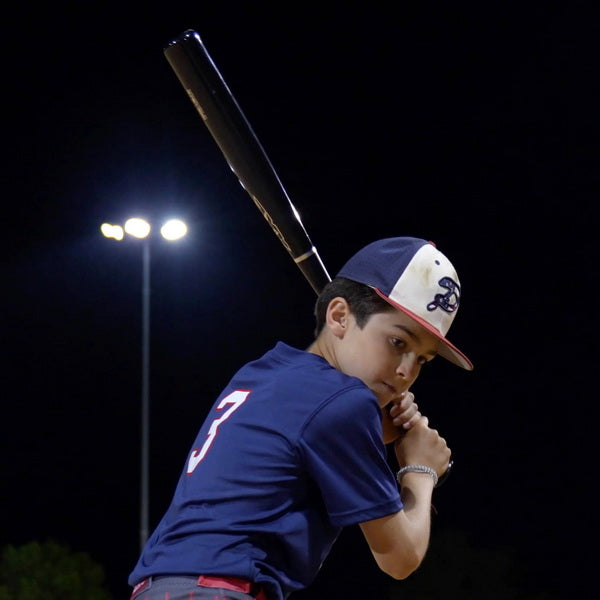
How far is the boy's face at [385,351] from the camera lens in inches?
95.3

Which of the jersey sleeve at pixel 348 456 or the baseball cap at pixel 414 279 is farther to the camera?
the baseball cap at pixel 414 279

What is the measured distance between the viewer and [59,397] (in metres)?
22.7

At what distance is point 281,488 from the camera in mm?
2156

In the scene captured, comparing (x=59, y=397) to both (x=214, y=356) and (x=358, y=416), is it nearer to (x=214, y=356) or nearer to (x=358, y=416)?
(x=214, y=356)

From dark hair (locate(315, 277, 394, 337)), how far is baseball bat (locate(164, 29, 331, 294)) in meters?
0.50

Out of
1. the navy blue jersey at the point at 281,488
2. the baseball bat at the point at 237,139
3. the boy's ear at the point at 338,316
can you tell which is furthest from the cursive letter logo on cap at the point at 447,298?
the baseball bat at the point at 237,139

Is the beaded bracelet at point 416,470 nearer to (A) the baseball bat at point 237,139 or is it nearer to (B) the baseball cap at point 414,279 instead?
(B) the baseball cap at point 414,279

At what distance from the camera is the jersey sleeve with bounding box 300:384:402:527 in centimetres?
217

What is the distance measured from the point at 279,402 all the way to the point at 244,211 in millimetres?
21707

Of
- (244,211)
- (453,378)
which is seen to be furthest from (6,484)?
(453,378)

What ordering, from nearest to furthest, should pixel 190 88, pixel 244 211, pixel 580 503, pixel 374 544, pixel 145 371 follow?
pixel 374 544, pixel 190 88, pixel 145 371, pixel 580 503, pixel 244 211

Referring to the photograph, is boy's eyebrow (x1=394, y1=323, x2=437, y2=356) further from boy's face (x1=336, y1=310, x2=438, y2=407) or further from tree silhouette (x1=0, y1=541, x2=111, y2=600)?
tree silhouette (x1=0, y1=541, x2=111, y2=600)

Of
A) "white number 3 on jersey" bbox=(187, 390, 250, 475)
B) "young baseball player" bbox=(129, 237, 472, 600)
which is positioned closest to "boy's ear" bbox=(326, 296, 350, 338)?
"young baseball player" bbox=(129, 237, 472, 600)

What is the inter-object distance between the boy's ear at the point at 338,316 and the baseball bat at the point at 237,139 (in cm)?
60
